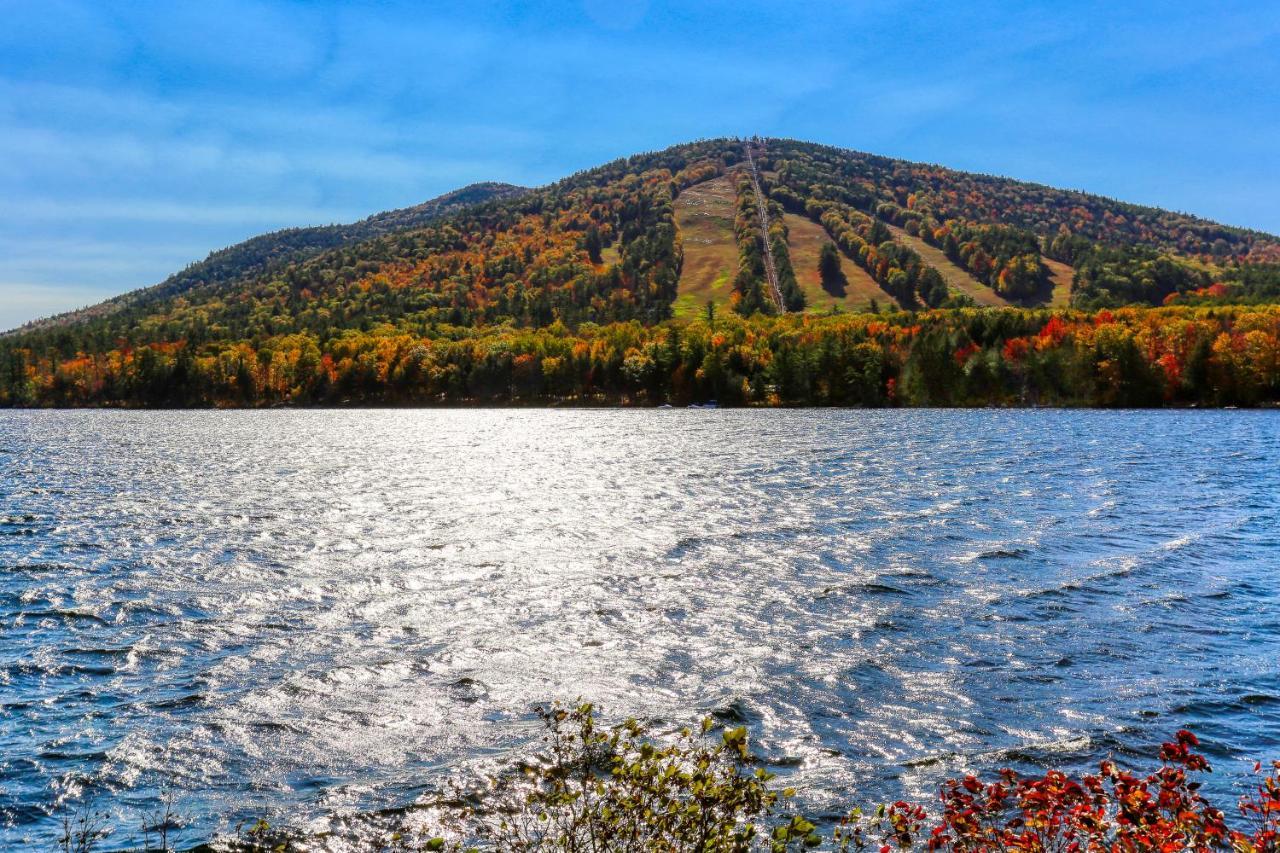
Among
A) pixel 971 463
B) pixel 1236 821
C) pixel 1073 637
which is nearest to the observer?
pixel 1236 821

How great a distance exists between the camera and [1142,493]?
206 ft

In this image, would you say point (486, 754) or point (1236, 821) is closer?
point (1236, 821)

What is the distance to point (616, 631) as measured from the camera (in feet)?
99.6

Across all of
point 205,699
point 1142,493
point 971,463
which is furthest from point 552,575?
point 971,463

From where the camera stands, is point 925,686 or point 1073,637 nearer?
point 925,686

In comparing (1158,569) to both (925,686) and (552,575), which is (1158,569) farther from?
(552,575)

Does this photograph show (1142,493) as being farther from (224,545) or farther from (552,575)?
(224,545)

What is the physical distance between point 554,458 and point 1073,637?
79.2 m

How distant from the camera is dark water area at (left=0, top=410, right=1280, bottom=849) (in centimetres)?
1980

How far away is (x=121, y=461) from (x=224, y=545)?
68.8 m

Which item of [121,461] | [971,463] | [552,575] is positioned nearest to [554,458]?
[971,463]

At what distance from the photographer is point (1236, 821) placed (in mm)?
16172

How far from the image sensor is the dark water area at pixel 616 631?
1980 centimetres

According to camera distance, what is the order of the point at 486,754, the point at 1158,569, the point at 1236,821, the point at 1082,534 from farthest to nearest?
the point at 1082,534, the point at 1158,569, the point at 486,754, the point at 1236,821
